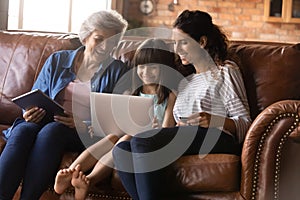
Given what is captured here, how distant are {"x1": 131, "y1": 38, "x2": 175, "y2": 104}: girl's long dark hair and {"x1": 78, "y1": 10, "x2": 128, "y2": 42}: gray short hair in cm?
17

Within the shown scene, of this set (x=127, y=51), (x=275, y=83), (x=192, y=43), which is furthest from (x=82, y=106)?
(x=275, y=83)

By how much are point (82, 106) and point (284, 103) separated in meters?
0.93

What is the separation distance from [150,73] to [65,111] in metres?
0.40

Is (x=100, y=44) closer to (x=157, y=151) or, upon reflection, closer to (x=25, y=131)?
(x=25, y=131)

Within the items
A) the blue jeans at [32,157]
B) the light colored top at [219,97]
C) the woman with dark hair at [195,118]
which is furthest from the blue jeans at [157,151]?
the blue jeans at [32,157]

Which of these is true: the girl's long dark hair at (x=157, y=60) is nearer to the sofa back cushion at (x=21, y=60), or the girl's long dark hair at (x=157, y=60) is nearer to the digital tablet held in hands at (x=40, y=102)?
the digital tablet held in hands at (x=40, y=102)

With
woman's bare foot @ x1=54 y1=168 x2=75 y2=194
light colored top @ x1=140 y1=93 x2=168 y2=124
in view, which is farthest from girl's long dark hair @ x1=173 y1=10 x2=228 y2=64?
woman's bare foot @ x1=54 y1=168 x2=75 y2=194

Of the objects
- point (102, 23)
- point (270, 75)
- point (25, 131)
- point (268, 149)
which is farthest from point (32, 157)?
point (270, 75)

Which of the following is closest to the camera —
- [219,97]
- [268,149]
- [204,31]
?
[268,149]

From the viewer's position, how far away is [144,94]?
231 cm

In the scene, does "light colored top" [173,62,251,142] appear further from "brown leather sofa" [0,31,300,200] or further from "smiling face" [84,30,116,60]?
"smiling face" [84,30,116,60]

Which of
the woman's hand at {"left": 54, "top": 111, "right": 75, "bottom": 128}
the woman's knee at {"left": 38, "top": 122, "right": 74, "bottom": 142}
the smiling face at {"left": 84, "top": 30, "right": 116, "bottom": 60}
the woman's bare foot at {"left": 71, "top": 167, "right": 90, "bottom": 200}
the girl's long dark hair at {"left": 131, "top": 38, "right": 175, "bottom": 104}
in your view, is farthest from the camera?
the smiling face at {"left": 84, "top": 30, "right": 116, "bottom": 60}

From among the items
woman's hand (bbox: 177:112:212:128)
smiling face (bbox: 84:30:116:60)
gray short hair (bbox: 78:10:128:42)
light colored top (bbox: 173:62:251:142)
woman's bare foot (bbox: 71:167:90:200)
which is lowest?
woman's bare foot (bbox: 71:167:90:200)

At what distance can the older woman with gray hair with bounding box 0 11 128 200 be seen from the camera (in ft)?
6.45
